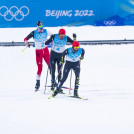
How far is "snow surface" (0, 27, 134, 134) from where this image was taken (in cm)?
590

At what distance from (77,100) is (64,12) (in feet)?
30.1

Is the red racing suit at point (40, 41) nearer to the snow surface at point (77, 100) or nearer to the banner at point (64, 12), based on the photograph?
the snow surface at point (77, 100)

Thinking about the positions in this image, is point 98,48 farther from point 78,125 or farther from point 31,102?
point 78,125

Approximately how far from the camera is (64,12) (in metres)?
16.2

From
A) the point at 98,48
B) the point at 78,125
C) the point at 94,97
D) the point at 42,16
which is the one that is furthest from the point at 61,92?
the point at 42,16

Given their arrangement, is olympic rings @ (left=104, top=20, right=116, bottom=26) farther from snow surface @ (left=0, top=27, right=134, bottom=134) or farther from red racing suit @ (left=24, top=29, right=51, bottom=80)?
Result: red racing suit @ (left=24, top=29, right=51, bottom=80)

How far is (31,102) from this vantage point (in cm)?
767

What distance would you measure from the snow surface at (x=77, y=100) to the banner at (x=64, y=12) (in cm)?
294

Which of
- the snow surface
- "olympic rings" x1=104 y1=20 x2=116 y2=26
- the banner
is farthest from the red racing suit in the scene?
"olympic rings" x1=104 y1=20 x2=116 y2=26

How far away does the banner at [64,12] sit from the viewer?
52.9 ft

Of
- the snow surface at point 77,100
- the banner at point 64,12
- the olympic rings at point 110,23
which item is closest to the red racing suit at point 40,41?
the snow surface at point 77,100

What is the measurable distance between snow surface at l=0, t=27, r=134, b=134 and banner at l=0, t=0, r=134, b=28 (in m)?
2.94

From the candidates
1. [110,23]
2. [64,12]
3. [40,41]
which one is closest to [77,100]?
[40,41]

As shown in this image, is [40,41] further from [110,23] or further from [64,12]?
[110,23]
